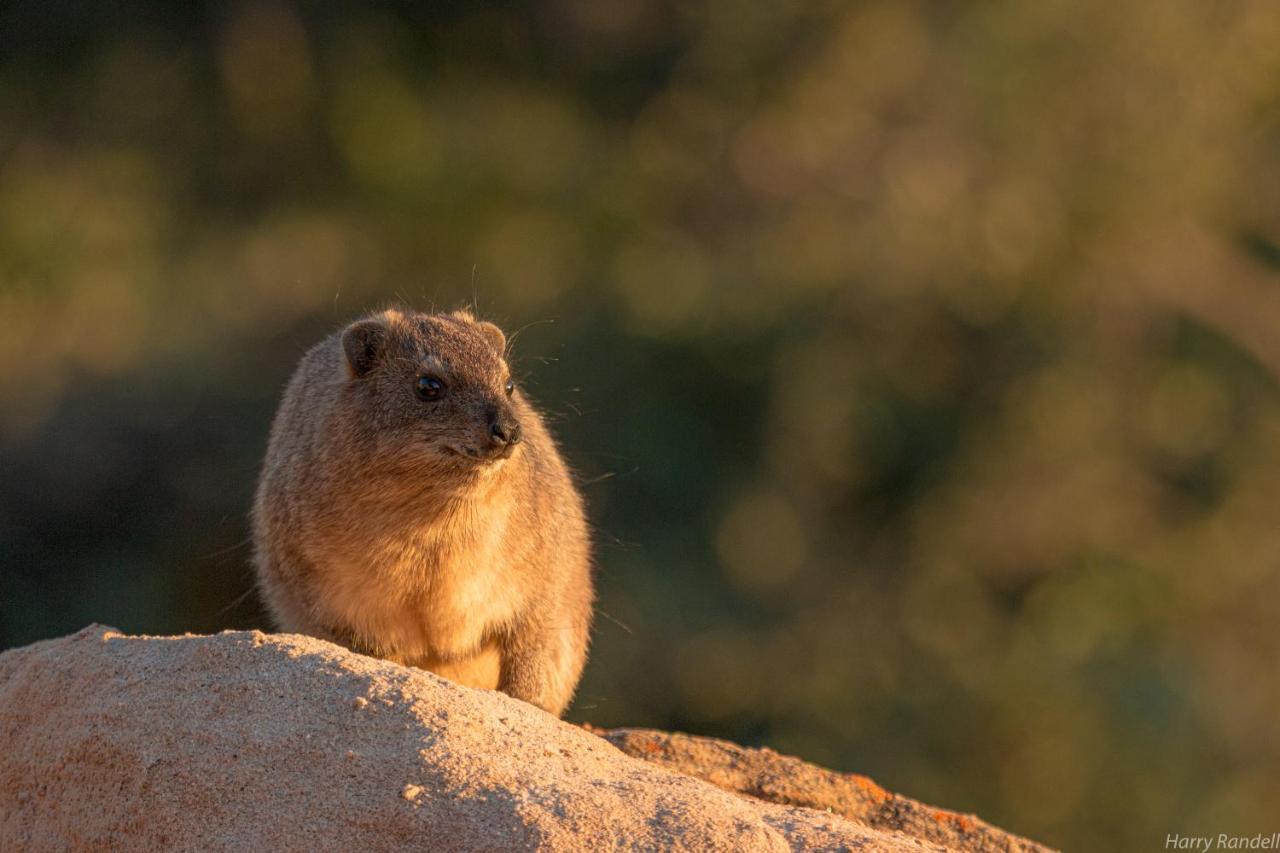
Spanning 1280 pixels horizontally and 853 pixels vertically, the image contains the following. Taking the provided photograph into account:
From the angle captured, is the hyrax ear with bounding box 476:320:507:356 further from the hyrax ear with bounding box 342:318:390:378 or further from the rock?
the rock

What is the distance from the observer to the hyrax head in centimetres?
845

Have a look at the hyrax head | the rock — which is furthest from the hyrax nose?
the rock

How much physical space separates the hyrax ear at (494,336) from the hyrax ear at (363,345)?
19.5 inches

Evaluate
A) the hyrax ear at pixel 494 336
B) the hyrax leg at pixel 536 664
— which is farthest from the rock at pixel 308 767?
the hyrax ear at pixel 494 336

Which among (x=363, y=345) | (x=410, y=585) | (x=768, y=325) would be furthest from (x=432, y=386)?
(x=768, y=325)

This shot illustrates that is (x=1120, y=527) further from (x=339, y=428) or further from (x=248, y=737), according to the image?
(x=248, y=737)

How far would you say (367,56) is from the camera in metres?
24.5

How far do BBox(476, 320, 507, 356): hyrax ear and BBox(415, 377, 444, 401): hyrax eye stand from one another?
0.56 m

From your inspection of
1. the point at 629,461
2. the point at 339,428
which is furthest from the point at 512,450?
the point at 629,461

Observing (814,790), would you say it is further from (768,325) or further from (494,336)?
(768,325)

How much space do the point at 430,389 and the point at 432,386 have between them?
2cm

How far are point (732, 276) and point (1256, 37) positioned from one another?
7.47 meters

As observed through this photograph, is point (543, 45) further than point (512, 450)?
Yes

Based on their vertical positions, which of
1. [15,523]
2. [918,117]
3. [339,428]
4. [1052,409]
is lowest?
[15,523]
